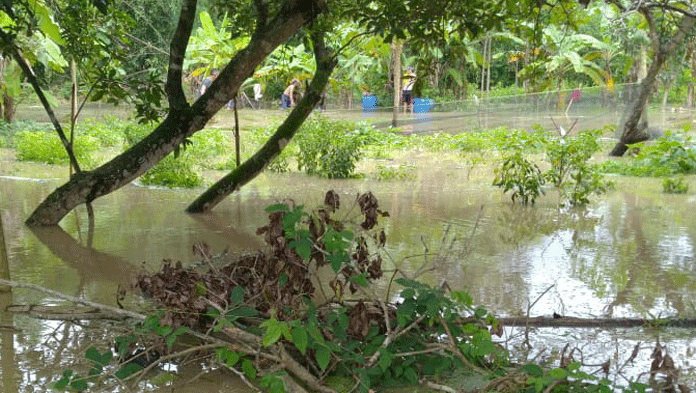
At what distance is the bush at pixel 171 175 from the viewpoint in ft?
36.8

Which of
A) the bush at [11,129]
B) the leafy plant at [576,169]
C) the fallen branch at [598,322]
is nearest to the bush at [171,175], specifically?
the leafy plant at [576,169]

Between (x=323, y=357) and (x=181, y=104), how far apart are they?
14.0ft

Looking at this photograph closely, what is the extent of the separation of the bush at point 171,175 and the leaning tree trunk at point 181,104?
10.3ft

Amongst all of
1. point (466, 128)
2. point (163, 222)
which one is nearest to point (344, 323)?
point (163, 222)

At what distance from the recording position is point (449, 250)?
4.82 m

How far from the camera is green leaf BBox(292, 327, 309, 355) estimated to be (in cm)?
378

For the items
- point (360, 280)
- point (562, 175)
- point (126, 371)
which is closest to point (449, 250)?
point (360, 280)

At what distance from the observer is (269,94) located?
28.2 m

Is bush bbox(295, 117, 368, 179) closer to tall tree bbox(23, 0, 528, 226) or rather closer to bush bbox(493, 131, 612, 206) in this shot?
bush bbox(493, 131, 612, 206)

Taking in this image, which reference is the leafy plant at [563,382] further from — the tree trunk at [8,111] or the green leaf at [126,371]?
the tree trunk at [8,111]

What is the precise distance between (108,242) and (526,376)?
5.02 m

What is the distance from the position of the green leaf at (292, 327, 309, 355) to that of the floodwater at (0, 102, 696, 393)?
0.57 m

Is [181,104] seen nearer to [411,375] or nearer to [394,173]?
[411,375]

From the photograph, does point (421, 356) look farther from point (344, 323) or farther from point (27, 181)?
point (27, 181)
